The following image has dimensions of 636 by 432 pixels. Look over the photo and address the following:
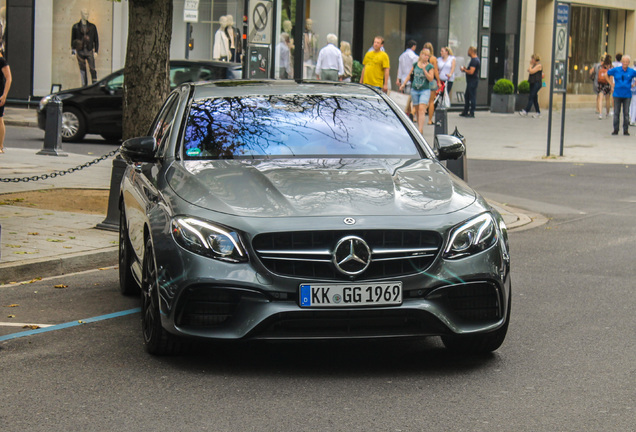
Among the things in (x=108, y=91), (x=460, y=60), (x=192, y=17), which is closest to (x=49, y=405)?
(x=108, y=91)

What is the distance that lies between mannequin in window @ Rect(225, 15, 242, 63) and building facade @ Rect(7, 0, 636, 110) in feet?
0.73

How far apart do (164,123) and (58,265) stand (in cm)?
197

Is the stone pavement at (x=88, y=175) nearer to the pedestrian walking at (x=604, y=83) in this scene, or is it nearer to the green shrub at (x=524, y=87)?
the pedestrian walking at (x=604, y=83)

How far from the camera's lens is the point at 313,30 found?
32281 mm

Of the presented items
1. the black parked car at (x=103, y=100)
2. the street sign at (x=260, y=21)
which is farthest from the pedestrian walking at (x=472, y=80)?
the street sign at (x=260, y=21)

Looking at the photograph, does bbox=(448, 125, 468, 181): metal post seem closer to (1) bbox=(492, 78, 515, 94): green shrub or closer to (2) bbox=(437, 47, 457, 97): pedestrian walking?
(2) bbox=(437, 47, 457, 97): pedestrian walking

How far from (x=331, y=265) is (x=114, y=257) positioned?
439 centimetres

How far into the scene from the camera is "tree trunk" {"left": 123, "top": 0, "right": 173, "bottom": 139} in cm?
1201

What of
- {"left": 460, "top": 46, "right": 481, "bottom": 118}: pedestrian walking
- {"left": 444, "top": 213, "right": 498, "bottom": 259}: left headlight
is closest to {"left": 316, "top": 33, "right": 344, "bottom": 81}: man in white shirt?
{"left": 460, "top": 46, "right": 481, "bottom": 118}: pedestrian walking

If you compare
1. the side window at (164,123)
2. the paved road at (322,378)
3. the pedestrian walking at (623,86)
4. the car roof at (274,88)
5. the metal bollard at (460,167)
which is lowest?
the paved road at (322,378)

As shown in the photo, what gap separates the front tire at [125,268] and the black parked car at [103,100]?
12764 mm

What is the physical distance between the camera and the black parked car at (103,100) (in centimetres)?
2073

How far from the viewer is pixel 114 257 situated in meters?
9.41

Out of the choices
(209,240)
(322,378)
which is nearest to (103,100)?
(209,240)
